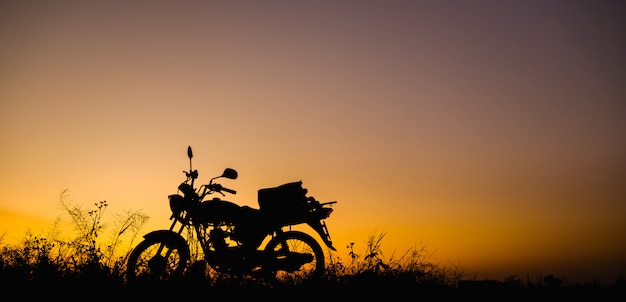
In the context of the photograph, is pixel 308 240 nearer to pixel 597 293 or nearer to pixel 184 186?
pixel 184 186

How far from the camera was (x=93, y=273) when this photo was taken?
6.07 meters

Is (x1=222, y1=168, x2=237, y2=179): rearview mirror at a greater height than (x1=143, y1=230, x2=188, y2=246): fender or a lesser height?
greater

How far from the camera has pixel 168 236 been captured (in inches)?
263

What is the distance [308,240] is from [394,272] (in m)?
1.55

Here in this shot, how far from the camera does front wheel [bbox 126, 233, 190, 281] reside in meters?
6.25

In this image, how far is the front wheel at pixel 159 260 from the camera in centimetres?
625

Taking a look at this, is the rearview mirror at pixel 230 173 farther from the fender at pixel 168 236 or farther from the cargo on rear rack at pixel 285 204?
the fender at pixel 168 236

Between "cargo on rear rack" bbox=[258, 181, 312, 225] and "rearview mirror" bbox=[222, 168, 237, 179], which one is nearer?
"rearview mirror" bbox=[222, 168, 237, 179]

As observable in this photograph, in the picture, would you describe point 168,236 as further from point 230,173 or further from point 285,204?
point 285,204

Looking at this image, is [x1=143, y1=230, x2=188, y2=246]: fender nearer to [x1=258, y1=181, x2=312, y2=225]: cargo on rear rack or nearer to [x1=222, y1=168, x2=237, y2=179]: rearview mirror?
[x1=222, y1=168, x2=237, y2=179]: rearview mirror

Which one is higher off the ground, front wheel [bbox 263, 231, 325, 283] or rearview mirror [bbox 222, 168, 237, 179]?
rearview mirror [bbox 222, 168, 237, 179]

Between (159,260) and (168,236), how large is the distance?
40 cm

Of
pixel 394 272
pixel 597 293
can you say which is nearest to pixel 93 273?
pixel 394 272

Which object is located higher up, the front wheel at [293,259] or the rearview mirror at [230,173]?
the rearview mirror at [230,173]
